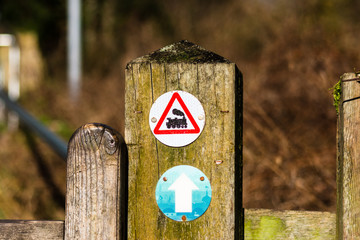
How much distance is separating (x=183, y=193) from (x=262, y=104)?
276 cm

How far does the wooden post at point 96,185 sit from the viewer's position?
5.13 ft

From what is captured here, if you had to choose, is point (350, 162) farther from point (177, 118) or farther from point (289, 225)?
point (177, 118)

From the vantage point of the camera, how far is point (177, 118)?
5.05 feet

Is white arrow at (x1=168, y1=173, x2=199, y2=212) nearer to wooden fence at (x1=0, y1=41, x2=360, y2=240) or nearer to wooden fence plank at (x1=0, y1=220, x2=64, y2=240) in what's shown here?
wooden fence at (x1=0, y1=41, x2=360, y2=240)

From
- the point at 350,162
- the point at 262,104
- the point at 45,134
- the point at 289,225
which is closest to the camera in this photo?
the point at 350,162

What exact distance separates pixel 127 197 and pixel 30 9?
488 inches

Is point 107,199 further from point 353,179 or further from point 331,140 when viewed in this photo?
point 331,140

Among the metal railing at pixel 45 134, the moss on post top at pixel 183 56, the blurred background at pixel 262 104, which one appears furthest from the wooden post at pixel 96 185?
the blurred background at pixel 262 104

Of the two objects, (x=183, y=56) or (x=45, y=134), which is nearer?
(x=183, y=56)

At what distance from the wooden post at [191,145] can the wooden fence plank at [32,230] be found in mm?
269

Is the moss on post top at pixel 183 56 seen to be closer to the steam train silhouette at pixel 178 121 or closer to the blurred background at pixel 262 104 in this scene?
the steam train silhouette at pixel 178 121

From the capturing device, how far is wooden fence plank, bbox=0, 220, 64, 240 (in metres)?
1.66

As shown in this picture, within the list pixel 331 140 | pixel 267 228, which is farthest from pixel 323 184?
pixel 267 228

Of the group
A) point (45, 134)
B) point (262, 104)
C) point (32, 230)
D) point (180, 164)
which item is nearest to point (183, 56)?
point (180, 164)
